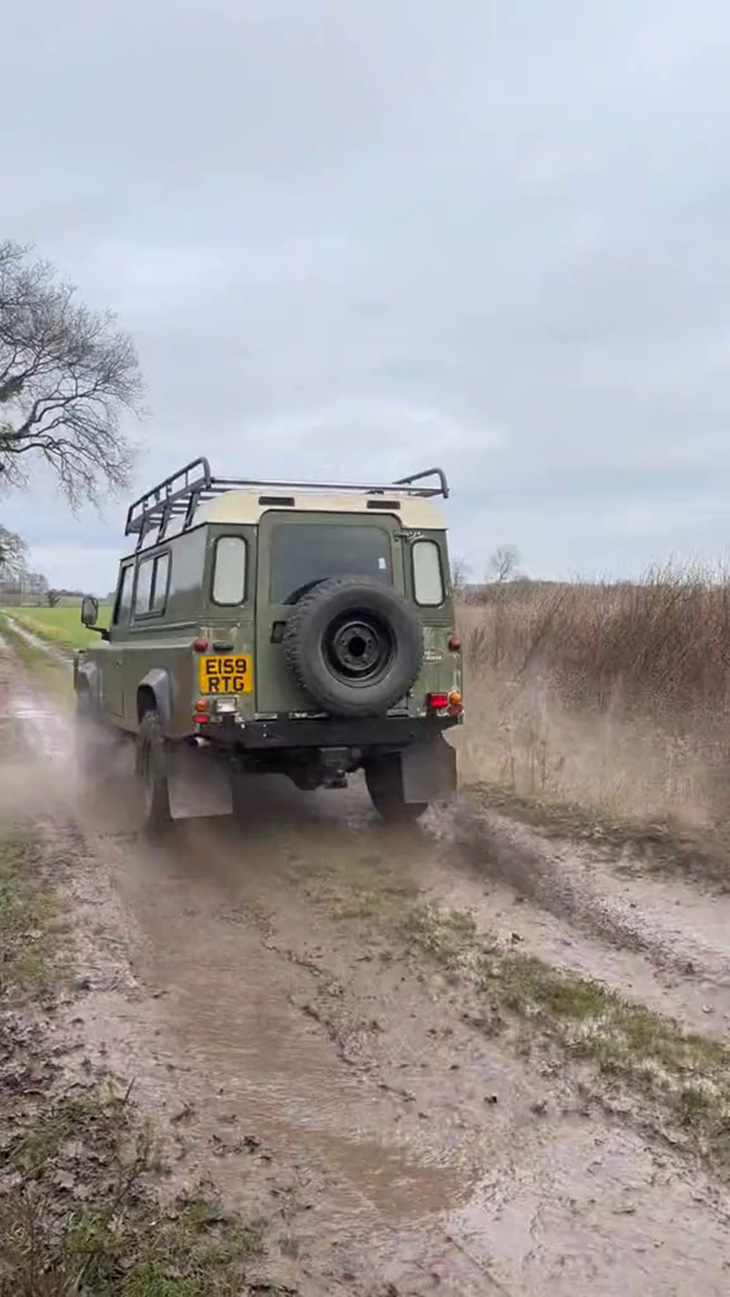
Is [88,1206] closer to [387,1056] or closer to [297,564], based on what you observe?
[387,1056]

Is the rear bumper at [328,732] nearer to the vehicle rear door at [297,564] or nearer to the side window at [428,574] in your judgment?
the vehicle rear door at [297,564]

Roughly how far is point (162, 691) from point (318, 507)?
1.75 m

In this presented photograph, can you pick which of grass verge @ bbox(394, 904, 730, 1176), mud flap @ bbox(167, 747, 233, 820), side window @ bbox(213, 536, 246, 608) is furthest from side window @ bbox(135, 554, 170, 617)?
grass verge @ bbox(394, 904, 730, 1176)

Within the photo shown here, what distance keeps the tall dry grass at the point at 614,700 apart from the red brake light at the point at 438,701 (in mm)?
1803

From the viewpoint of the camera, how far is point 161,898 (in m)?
6.36

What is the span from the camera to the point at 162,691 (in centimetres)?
760

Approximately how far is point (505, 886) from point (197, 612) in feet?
8.99

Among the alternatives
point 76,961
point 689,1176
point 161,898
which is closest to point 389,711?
point 161,898

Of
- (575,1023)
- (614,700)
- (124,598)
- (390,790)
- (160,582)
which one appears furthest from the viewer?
(614,700)

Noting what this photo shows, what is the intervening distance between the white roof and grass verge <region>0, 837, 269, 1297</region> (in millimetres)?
3799

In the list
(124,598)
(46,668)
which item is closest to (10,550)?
(46,668)

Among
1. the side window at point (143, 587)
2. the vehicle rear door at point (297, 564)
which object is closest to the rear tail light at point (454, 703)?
the vehicle rear door at point (297, 564)

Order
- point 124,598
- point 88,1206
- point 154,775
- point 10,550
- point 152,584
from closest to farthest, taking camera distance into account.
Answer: point 88,1206, point 154,775, point 152,584, point 124,598, point 10,550

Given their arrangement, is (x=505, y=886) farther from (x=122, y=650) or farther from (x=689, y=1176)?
(x=122, y=650)
